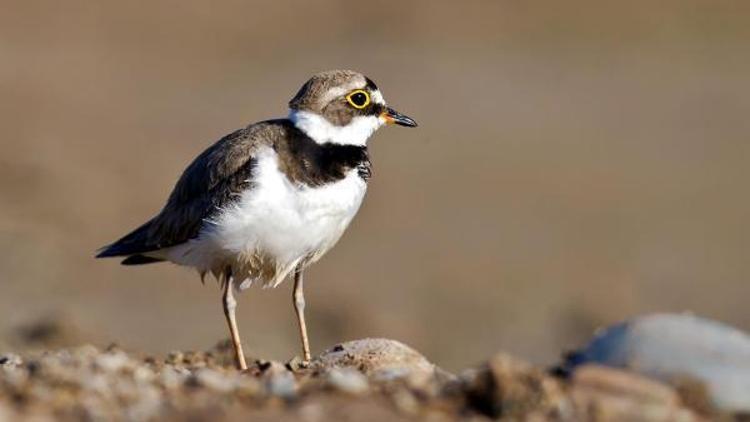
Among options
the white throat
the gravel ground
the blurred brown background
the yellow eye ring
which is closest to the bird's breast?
the white throat

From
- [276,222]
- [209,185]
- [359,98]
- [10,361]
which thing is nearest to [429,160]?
[359,98]

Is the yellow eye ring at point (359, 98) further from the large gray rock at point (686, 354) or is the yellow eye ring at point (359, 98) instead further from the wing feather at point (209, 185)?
the large gray rock at point (686, 354)

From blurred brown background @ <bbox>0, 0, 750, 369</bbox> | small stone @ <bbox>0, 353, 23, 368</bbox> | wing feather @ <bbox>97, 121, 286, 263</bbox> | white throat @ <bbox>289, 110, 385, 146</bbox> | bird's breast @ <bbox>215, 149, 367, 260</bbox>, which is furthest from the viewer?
blurred brown background @ <bbox>0, 0, 750, 369</bbox>

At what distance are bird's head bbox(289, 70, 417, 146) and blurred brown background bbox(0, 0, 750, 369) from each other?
3797 mm

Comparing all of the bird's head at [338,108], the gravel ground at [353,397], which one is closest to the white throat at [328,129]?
the bird's head at [338,108]

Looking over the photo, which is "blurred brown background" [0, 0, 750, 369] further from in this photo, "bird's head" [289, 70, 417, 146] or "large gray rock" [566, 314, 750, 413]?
"large gray rock" [566, 314, 750, 413]

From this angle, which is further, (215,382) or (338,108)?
(338,108)

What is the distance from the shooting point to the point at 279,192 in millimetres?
8648

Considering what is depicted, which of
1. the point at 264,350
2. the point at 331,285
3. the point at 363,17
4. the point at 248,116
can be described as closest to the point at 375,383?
the point at 264,350

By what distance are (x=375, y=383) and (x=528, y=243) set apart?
10411 millimetres

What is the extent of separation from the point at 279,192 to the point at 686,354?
9.64ft

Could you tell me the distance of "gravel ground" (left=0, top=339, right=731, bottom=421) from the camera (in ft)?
19.5

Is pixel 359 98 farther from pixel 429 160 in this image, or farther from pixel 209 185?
pixel 429 160

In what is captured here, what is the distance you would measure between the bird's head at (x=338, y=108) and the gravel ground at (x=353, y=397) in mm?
2645
